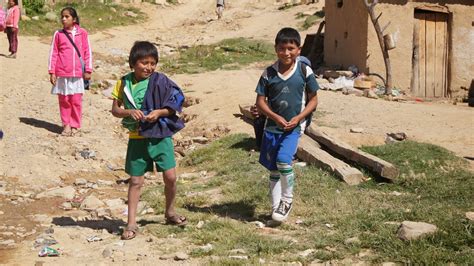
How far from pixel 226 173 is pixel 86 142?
2214 mm

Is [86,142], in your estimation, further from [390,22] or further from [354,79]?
[390,22]

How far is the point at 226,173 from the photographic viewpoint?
651cm

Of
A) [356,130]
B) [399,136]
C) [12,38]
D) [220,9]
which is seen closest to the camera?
[399,136]

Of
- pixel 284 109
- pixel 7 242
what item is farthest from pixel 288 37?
pixel 7 242

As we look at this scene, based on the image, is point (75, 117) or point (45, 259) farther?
point (75, 117)

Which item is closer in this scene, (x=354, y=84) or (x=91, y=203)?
(x=91, y=203)

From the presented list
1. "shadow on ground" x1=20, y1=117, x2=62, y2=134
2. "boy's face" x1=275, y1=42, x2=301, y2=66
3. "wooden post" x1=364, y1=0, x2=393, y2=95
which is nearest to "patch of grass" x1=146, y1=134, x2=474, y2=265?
"boy's face" x1=275, y1=42, x2=301, y2=66

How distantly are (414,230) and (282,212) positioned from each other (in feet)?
3.35

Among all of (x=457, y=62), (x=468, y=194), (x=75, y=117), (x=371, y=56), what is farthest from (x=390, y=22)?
(x=468, y=194)

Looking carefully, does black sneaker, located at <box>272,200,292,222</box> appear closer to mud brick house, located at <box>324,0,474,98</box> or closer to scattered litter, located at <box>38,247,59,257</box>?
scattered litter, located at <box>38,247,59,257</box>

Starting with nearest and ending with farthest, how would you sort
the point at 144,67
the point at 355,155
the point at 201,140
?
1. the point at 144,67
2. the point at 355,155
3. the point at 201,140

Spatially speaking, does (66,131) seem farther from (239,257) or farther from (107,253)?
(239,257)

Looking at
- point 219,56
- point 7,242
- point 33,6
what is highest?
point 33,6

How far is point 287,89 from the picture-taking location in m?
4.77
